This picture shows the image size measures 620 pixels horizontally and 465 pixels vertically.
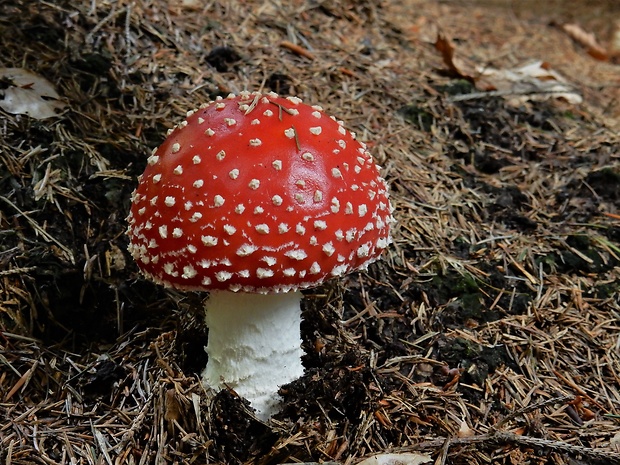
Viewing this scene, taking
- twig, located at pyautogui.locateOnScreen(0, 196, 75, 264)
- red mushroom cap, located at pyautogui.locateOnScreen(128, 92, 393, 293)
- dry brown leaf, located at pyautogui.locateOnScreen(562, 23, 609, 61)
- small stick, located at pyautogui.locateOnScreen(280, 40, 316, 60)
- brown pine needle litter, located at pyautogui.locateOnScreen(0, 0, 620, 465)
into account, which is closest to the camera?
red mushroom cap, located at pyautogui.locateOnScreen(128, 92, 393, 293)

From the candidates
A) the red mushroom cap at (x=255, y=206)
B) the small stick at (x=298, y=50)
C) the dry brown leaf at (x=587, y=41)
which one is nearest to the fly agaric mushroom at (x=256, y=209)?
the red mushroom cap at (x=255, y=206)

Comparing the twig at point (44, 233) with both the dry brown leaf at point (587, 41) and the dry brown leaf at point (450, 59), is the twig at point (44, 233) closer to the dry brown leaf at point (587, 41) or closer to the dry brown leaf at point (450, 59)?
the dry brown leaf at point (450, 59)

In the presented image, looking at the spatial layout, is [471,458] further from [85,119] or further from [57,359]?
[85,119]

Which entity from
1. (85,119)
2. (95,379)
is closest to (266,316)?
(95,379)

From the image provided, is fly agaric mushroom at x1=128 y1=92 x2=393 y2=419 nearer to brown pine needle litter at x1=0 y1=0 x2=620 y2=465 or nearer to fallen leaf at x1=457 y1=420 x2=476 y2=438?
brown pine needle litter at x1=0 y1=0 x2=620 y2=465

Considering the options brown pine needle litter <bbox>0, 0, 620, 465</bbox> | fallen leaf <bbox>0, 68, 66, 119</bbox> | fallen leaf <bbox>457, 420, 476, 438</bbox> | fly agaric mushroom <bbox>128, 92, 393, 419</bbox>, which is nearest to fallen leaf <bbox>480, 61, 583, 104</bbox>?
brown pine needle litter <bbox>0, 0, 620, 465</bbox>

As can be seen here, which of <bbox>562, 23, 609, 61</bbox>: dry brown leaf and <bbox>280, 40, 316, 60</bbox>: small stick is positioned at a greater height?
<bbox>280, 40, 316, 60</bbox>: small stick

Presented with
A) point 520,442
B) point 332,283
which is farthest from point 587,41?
point 520,442

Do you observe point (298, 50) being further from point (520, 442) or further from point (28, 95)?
point (520, 442)
